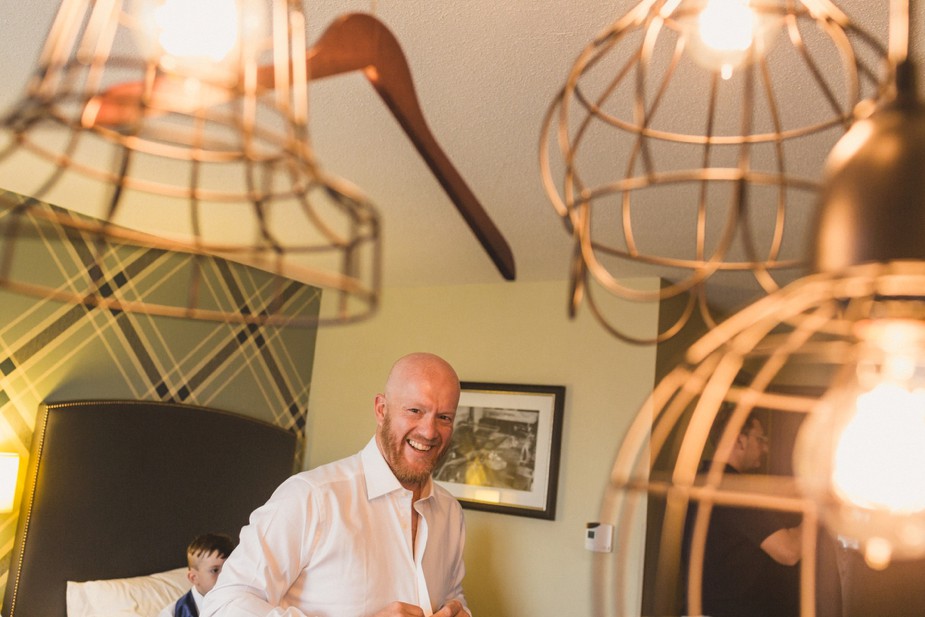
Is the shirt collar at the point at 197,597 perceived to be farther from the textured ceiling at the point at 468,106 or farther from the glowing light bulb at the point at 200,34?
the glowing light bulb at the point at 200,34

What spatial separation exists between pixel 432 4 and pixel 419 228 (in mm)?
1870

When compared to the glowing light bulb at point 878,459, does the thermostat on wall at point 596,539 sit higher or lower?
lower

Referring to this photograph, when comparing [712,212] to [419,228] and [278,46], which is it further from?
[278,46]

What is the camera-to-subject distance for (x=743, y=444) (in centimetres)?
371

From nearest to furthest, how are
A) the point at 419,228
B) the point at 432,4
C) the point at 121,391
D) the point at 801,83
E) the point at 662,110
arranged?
the point at 432,4
the point at 801,83
the point at 662,110
the point at 419,228
the point at 121,391

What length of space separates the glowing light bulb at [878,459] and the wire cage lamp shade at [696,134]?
78 mm

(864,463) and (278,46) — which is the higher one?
(278,46)

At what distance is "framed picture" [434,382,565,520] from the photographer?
4125 millimetres

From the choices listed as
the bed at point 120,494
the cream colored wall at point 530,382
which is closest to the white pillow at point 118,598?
the bed at point 120,494

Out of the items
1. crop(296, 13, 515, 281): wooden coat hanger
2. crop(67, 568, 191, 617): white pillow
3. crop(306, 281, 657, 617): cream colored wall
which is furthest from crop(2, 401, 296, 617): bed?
crop(296, 13, 515, 281): wooden coat hanger

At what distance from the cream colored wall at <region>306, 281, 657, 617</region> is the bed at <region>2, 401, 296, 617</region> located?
0.77 meters

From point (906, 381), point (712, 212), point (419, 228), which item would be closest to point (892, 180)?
point (906, 381)

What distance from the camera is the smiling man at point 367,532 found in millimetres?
1970

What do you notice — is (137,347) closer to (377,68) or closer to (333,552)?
(333,552)
